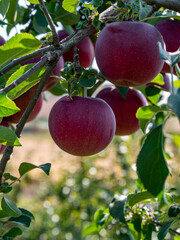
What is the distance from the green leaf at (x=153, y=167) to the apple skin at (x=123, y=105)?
0.43 m

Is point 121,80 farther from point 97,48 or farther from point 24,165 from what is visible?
point 24,165

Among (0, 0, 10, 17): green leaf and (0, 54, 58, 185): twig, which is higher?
(0, 0, 10, 17): green leaf

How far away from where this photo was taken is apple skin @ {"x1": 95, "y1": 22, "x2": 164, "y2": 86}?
2.14 ft

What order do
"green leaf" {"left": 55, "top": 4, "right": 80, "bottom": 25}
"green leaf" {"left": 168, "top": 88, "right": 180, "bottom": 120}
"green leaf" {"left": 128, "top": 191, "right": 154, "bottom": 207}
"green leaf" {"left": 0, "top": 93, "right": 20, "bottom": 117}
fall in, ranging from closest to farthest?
"green leaf" {"left": 168, "top": 88, "right": 180, "bottom": 120}, "green leaf" {"left": 0, "top": 93, "right": 20, "bottom": 117}, "green leaf" {"left": 128, "top": 191, "right": 154, "bottom": 207}, "green leaf" {"left": 55, "top": 4, "right": 80, "bottom": 25}

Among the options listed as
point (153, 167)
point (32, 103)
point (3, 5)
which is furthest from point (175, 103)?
point (3, 5)

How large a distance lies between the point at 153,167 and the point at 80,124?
273 millimetres

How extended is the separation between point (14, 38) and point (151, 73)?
0.26 m

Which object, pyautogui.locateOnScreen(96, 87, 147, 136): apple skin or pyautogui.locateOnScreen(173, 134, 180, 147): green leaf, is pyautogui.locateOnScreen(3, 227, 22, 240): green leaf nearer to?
pyautogui.locateOnScreen(96, 87, 147, 136): apple skin

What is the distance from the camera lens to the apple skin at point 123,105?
3.17 feet

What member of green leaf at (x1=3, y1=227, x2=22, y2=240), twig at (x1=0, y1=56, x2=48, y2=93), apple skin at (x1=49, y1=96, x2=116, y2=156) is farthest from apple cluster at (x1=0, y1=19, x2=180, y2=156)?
green leaf at (x1=3, y1=227, x2=22, y2=240)

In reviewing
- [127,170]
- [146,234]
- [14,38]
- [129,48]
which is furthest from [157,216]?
[127,170]

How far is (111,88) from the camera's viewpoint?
3.25 feet

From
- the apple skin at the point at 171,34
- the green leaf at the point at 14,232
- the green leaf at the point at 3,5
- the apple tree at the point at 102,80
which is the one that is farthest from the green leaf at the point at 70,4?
the green leaf at the point at 14,232

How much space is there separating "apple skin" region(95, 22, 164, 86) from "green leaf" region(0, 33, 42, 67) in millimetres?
138
